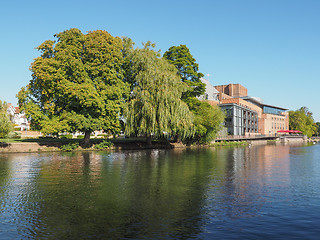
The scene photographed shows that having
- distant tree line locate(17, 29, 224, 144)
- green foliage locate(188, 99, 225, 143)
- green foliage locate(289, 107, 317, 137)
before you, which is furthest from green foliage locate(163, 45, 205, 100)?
green foliage locate(289, 107, 317, 137)

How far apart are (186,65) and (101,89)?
21665 mm

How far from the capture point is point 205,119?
62.3 metres

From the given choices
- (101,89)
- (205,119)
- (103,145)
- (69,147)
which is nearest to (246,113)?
(205,119)

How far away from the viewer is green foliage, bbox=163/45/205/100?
5884 cm

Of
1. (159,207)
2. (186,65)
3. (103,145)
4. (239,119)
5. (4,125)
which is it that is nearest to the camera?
(159,207)

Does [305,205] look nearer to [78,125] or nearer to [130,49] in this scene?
[78,125]

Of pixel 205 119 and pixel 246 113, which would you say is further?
pixel 246 113

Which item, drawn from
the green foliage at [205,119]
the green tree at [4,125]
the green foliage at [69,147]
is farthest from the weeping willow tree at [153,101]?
the green tree at [4,125]

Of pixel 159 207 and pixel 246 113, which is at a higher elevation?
pixel 246 113

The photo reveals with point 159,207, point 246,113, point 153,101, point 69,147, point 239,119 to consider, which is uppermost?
point 246,113

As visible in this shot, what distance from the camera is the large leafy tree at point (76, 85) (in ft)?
137

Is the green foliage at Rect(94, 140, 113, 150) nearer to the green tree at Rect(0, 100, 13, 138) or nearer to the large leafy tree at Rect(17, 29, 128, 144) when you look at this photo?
the large leafy tree at Rect(17, 29, 128, 144)

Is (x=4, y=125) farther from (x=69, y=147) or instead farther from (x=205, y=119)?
(x=205, y=119)

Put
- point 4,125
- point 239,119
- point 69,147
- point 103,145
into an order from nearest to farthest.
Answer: point 4,125 < point 69,147 < point 103,145 < point 239,119
